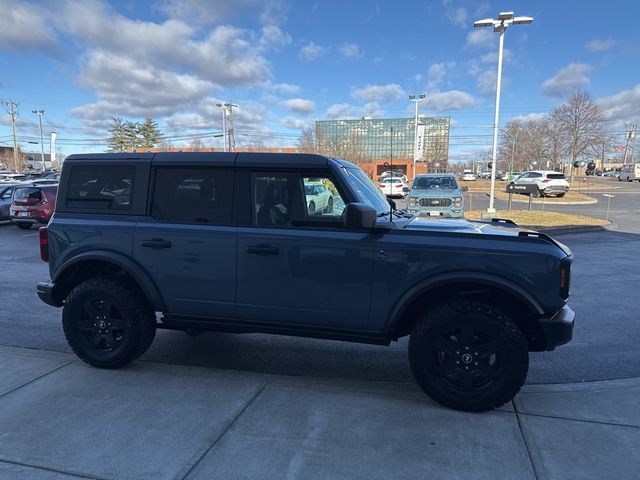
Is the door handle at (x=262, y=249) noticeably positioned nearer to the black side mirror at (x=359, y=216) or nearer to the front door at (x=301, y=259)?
the front door at (x=301, y=259)

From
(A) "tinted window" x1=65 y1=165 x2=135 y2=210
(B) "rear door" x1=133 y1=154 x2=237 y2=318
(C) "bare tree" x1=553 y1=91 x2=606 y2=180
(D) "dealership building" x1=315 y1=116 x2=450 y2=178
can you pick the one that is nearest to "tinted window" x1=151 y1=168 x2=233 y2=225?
(B) "rear door" x1=133 y1=154 x2=237 y2=318

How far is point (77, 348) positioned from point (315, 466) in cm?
270

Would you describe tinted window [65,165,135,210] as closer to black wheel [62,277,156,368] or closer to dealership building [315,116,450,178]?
black wheel [62,277,156,368]

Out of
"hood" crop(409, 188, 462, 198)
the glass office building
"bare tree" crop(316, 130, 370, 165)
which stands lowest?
"hood" crop(409, 188, 462, 198)

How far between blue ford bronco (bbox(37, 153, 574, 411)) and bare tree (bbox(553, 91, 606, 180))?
46.4m

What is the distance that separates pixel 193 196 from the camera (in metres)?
3.99

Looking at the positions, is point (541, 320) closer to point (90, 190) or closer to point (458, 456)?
point (458, 456)

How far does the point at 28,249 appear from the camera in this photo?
11984mm

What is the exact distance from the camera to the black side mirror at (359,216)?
3352 millimetres

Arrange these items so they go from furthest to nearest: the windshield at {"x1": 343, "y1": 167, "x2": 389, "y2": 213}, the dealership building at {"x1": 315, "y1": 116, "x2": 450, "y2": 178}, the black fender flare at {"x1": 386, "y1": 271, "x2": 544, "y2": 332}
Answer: the dealership building at {"x1": 315, "y1": 116, "x2": 450, "y2": 178}
the windshield at {"x1": 343, "y1": 167, "x2": 389, "y2": 213}
the black fender flare at {"x1": 386, "y1": 271, "x2": 544, "y2": 332}

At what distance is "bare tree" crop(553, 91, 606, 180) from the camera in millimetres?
42469

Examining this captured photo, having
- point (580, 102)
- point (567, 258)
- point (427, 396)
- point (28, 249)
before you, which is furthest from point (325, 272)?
point (580, 102)

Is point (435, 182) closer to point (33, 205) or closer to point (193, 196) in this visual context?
point (193, 196)

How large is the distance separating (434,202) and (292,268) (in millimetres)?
10913
